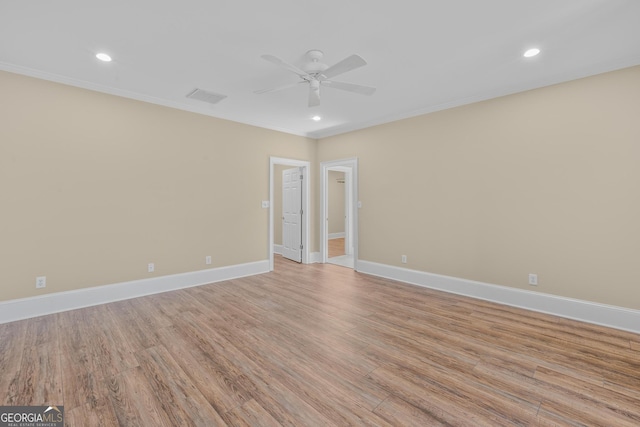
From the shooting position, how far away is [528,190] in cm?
349

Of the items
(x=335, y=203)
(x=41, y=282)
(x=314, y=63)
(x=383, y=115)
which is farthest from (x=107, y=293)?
(x=335, y=203)

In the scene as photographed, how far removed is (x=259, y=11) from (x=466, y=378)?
3.29 meters

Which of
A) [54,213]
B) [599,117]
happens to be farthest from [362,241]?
[54,213]

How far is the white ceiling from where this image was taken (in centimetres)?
214

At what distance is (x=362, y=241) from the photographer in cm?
531

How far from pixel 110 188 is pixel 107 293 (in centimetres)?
141

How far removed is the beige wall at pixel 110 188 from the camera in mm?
3133

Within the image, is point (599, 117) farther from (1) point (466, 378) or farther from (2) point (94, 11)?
(2) point (94, 11)

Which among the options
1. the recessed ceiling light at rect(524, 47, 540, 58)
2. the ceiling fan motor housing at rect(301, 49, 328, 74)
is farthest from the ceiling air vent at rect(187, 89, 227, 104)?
the recessed ceiling light at rect(524, 47, 540, 58)

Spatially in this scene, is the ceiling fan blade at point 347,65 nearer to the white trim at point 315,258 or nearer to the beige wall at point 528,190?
the beige wall at point 528,190

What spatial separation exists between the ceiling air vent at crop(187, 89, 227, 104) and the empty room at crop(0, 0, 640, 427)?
55mm

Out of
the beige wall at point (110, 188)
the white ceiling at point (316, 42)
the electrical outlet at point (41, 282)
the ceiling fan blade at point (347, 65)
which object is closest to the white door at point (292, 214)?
the beige wall at point (110, 188)

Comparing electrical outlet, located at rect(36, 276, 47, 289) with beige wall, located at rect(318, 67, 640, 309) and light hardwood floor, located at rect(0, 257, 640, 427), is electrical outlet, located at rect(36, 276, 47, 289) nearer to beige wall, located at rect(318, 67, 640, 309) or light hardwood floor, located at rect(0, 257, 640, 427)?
light hardwood floor, located at rect(0, 257, 640, 427)

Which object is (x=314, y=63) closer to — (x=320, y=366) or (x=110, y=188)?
(x=320, y=366)
